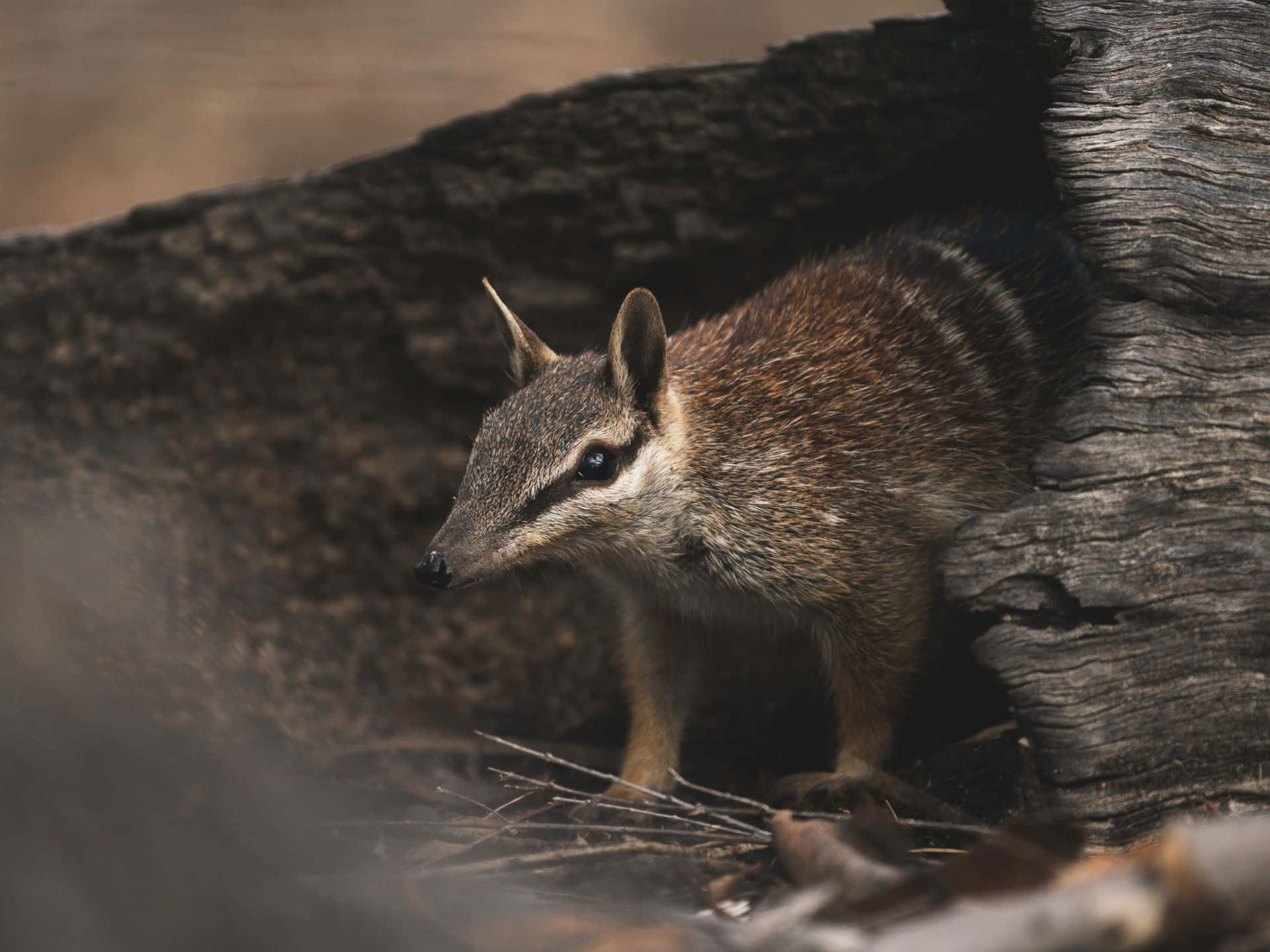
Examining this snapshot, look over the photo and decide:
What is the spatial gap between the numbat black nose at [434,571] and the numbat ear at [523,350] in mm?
933

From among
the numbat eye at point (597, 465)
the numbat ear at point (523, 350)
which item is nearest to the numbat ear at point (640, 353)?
the numbat eye at point (597, 465)

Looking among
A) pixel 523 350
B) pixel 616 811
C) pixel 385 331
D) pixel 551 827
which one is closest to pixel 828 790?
pixel 616 811

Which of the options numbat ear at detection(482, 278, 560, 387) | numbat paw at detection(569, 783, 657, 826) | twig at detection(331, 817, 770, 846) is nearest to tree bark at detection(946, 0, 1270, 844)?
twig at detection(331, 817, 770, 846)

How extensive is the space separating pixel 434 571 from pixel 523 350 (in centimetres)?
103

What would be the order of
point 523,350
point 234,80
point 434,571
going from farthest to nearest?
point 234,80 → point 523,350 → point 434,571

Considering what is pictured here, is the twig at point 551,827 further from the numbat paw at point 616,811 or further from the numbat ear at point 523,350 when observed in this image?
the numbat ear at point 523,350

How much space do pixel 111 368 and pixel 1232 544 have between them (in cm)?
395

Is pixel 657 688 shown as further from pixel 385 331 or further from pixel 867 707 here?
pixel 385 331

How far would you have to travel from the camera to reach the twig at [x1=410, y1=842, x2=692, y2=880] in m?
2.84

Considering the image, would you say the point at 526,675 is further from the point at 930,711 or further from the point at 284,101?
the point at 284,101

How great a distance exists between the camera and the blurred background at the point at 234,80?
15.9ft

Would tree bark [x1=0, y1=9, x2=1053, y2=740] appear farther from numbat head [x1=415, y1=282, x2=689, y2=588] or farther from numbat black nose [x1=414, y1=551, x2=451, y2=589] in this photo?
numbat black nose [x1=414, y1=551, x2=451, y2=589]

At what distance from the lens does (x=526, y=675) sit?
486 cm

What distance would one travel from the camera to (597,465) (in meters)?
3.46
